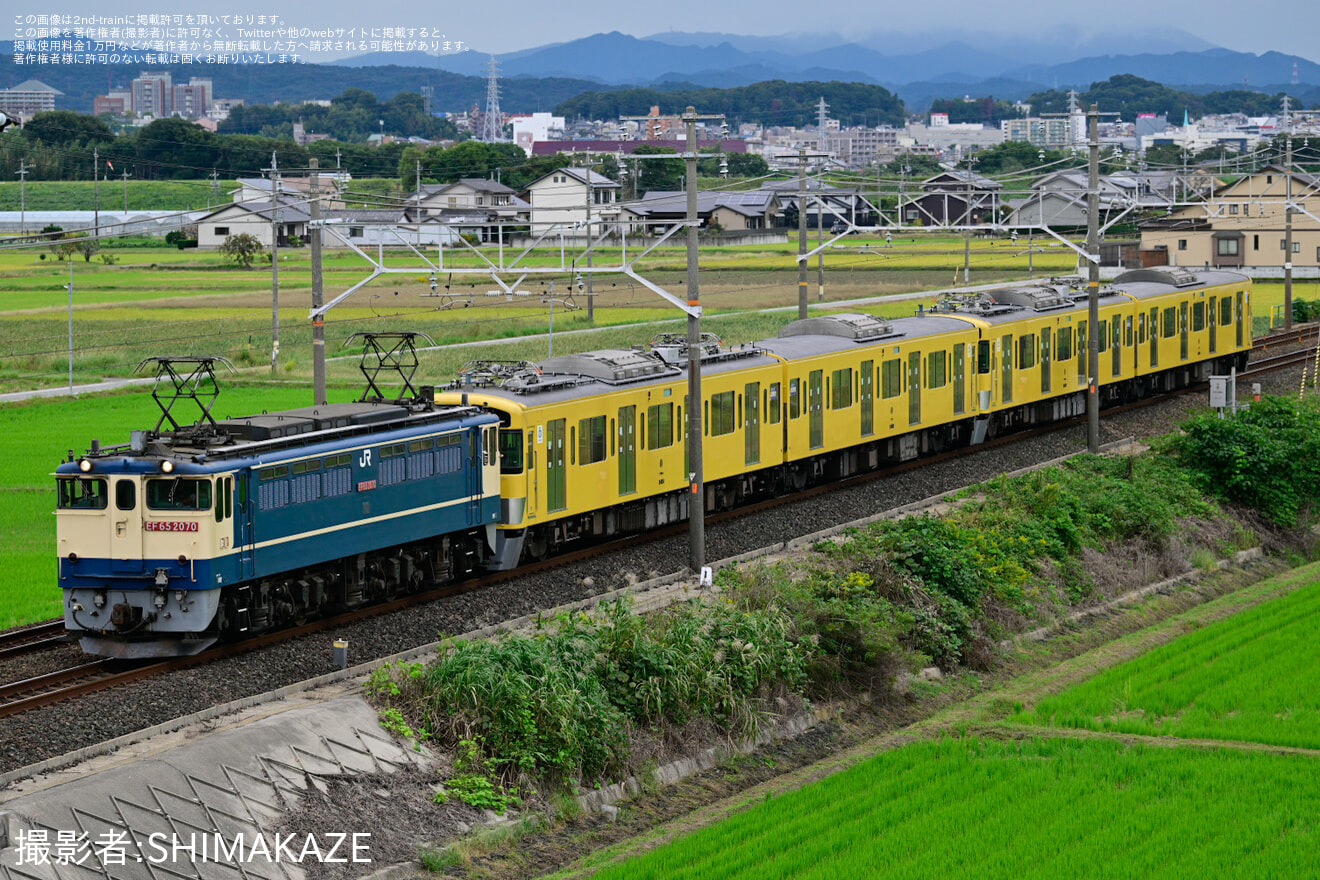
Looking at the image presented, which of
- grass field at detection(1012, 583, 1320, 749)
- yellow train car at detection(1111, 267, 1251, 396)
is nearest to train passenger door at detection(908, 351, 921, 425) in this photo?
yellow train car at detection(1111, 267, 1251, 396)

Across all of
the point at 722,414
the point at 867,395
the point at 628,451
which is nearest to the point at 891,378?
the point at 867,395

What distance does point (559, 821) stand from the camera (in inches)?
623

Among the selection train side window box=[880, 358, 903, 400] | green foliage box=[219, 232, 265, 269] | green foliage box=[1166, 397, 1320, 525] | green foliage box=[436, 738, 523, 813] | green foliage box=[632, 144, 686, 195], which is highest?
green foliage box=[632, 144, 686, 195]

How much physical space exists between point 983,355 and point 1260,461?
7373mm

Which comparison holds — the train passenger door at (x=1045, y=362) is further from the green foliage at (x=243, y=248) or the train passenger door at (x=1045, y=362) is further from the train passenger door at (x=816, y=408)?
the green foliage at (x=243, y=248)

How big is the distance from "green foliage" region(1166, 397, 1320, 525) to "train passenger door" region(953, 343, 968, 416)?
16.9 ft

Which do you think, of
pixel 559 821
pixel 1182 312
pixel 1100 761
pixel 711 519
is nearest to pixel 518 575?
pixel 711 519

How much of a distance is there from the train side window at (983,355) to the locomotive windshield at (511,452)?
1564 centimetres

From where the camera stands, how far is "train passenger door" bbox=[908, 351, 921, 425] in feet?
113

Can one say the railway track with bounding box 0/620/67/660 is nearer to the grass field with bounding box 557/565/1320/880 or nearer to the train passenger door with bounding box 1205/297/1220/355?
the grass field with bounding box 557/565/1320/880

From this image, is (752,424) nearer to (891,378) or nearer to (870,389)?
(870,389)

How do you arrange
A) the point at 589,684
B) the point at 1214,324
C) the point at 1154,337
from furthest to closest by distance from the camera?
the point at 1214,324, the point at 1154,337, the point at 589,684

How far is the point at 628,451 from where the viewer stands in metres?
26.4

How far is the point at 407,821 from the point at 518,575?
9323 mm
